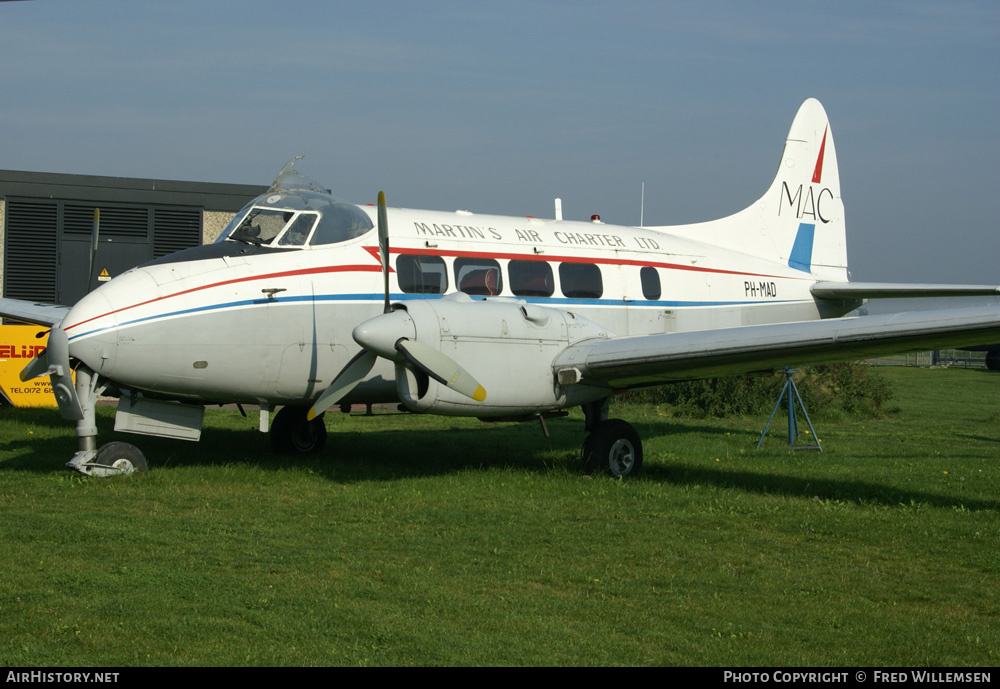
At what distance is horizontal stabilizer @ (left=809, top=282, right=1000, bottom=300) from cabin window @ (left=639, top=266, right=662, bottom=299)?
3556mm

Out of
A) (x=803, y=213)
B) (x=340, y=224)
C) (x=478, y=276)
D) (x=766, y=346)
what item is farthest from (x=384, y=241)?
(x=803, y=213)

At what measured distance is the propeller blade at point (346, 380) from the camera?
32.4 ft

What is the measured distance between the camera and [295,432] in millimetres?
12734

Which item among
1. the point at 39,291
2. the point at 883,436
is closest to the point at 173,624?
the point at 883,436

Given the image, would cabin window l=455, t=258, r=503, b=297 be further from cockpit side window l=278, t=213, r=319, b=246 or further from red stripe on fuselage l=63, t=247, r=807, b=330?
cockpit side window l=278, t=213, r=319, b=246

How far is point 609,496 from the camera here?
31.5 ft

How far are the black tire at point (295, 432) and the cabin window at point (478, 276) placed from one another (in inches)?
119

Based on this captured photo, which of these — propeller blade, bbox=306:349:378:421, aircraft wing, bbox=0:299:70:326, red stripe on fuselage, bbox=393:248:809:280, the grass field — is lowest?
the grass field

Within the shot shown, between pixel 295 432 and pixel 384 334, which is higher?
pixel 384 334

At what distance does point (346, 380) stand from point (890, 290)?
8655mm

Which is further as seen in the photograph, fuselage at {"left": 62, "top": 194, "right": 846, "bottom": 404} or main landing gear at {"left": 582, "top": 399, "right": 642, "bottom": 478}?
main landing gear at {"left": 582, "top": 399, "right": 642, "bottom": 478}

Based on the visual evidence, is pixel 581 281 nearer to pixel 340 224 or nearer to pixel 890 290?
pixel 340 224

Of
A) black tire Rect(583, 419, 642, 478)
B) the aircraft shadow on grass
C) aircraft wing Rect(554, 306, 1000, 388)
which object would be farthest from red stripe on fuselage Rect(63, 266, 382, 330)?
black tire Rect(583, 419, 642, 478)

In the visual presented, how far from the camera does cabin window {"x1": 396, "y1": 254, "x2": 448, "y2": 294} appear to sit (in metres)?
11.0
